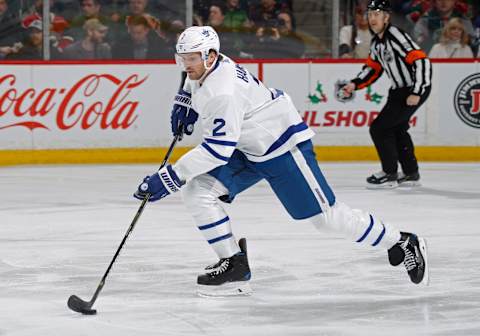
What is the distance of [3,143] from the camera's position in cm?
886

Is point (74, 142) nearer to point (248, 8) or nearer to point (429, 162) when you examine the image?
point (248, 8)

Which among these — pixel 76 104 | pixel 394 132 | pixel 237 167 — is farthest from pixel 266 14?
pixel 237 167

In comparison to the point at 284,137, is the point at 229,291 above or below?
below

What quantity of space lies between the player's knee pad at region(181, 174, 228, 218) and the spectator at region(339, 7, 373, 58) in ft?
18.4

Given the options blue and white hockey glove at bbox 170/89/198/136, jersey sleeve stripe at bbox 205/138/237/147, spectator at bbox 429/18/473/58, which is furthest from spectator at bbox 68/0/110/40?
jersey sleeve stripe at bbox 205/138/237/147

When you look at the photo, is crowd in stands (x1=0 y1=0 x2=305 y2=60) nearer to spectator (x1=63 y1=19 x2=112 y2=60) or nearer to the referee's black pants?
spectator (x1=63 y1=19 x2=112 y2=60)

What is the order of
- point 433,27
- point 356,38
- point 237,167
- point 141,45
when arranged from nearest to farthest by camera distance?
point 237,167 < point 141,45 < point 356,38 < point 433,27

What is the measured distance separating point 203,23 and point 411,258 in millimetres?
5565

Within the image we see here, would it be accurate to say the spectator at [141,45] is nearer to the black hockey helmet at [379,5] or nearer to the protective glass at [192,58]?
the black hockey helmet at [379,5]

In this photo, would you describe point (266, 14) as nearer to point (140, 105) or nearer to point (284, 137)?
point (140, 105)

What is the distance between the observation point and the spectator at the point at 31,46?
9289 millimetres

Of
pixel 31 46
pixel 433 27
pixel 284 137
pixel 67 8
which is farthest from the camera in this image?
pixel 433 27

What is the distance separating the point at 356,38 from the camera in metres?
9.86

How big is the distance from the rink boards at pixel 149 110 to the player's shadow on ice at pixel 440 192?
61.0 inches
